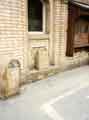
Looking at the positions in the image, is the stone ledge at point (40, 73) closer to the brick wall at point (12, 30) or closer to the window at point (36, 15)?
the brick wall at point (12, 30)

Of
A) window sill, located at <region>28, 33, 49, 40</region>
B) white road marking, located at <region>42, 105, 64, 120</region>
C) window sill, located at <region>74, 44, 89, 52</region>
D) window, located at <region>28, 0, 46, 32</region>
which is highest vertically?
window, located at <region>28, 0, 46, 32</region>

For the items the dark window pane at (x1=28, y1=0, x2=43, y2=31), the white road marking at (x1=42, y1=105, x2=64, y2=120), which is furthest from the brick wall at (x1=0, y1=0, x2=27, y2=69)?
the white road marking at (x1=42, y1=105, x2=64, y2=120)

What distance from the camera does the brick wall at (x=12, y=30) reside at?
15.6 ft

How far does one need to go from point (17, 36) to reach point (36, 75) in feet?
4.43

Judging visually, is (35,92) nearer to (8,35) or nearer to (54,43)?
→ (8,35)

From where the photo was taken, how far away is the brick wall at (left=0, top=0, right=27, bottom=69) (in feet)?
15.6

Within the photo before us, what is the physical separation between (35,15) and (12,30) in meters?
1.40

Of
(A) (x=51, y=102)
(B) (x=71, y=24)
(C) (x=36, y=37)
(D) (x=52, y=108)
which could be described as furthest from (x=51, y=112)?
(B) (x=71, y=24)

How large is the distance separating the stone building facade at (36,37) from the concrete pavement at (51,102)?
70cm

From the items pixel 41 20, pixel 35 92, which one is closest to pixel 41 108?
pixel 35 92

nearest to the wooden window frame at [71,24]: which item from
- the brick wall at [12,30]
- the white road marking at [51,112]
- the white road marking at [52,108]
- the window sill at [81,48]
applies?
the window sill at [81,48]

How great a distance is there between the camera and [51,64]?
655 cm

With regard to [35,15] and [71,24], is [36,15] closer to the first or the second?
[35,15]

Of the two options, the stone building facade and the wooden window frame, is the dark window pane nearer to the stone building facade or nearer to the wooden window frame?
the stone building facade
